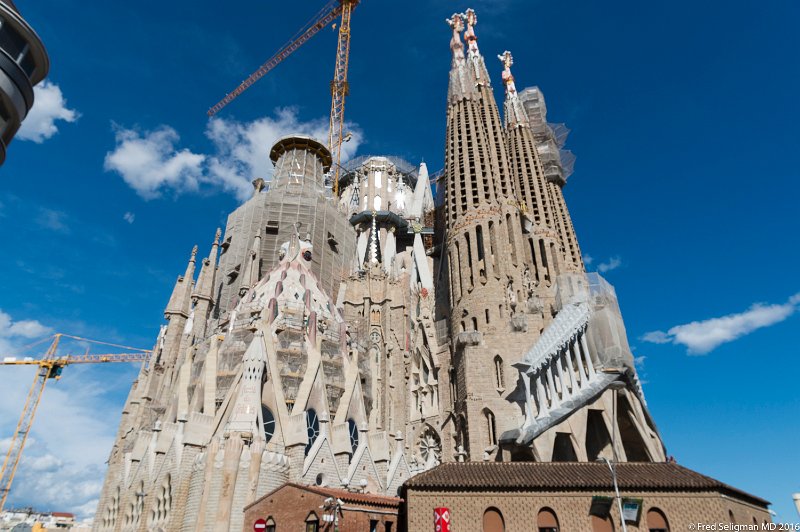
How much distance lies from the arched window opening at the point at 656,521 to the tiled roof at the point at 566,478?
0.88 meters

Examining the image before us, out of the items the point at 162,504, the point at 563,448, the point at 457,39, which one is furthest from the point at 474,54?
the point at 162,504

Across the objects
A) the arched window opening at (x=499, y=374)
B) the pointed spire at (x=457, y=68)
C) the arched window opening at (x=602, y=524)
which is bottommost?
the arched window opening at (x=602, y=524)

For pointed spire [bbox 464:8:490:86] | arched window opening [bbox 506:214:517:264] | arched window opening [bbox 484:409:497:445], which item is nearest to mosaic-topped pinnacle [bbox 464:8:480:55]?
pointed spire [bbox 464:8:490:86]

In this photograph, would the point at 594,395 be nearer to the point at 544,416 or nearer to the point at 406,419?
the point at 544,416

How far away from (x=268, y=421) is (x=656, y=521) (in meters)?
19.8

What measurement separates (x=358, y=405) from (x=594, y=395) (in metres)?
14.3

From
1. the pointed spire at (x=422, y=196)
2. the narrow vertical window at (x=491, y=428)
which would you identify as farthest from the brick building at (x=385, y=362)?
the pointed spire at (x=422, y=196)

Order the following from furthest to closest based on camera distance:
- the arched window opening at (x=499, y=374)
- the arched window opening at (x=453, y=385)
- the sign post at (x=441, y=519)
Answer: the arched window opening at (x=453, y=385), the arched window opening at (x=499, y=374), the sign post at (x=441, y=519)

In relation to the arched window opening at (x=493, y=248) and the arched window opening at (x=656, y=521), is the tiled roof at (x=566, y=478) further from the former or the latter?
the arched window opening at (x=493, y=248)

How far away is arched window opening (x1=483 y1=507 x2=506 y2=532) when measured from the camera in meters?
20.5

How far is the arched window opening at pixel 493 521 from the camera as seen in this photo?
20531 mm

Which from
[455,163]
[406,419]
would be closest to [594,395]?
[406,419]

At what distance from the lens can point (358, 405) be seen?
32.8m

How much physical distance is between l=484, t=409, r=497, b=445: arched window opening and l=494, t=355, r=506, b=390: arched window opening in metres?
1.90
